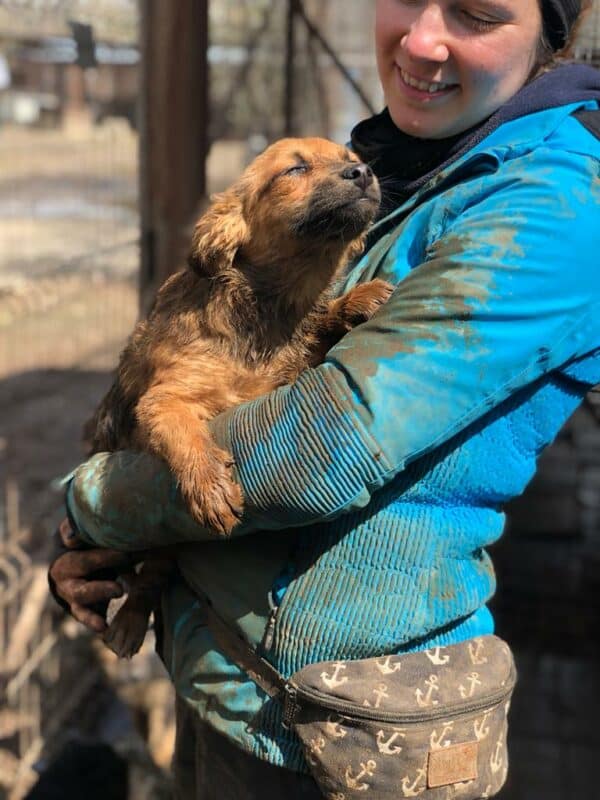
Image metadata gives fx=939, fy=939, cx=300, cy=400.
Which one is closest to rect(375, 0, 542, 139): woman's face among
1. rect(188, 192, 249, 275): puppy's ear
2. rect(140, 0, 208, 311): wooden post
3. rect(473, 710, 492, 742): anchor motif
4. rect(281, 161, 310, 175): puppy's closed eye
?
rect(281, 161, 310, 175): puppy's closed eye

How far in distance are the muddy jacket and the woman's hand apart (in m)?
0.35

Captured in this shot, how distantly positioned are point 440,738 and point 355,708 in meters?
0.18

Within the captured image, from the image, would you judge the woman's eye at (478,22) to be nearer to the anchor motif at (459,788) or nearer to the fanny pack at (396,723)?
the fanny pack at (396,723)

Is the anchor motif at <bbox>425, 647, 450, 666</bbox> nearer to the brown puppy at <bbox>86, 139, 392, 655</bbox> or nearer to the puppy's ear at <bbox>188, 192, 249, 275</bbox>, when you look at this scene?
the brown puppy at <bbox>86, 139, 392, 655</bbox>

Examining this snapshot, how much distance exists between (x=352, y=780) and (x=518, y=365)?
0.86 meters

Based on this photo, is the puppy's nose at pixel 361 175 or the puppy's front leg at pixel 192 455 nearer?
the puppy's front leg at pixel 192 455

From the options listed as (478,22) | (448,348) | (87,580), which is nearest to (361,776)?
(448,348)

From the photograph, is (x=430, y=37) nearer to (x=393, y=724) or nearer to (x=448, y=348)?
(x=448, y=348)

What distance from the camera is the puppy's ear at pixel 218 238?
2666 millimetres

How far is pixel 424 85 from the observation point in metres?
2.21

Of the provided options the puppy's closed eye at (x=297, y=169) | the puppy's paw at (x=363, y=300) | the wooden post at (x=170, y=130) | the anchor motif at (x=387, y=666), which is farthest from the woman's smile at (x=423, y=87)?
the wooden post at (x=170, y=130)

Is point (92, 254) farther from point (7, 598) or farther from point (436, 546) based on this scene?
point (436, 546)

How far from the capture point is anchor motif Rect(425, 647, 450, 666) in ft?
6.18

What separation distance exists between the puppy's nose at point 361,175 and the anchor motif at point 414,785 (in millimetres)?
1455
